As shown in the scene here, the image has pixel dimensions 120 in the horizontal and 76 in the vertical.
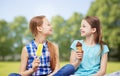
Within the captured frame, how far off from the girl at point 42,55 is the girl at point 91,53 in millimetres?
146

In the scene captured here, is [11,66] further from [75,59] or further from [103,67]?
[103,67]

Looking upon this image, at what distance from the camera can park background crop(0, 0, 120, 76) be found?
10.9ft

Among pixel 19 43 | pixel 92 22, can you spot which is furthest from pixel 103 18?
pixel 92 22

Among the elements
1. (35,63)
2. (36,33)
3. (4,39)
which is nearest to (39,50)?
(35,63)

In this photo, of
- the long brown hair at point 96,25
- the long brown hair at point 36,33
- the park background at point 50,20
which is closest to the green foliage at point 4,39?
the park background at point 50,20

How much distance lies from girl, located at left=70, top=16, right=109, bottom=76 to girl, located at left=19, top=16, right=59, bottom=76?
0.48 ft

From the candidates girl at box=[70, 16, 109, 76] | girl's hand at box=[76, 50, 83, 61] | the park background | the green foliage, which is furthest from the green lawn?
girl's hand at box=[76, 50, 83, 61]

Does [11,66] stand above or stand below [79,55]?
below

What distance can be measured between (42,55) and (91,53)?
1.12 feet

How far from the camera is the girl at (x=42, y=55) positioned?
195cm

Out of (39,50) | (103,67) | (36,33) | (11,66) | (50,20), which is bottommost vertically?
(11,66)

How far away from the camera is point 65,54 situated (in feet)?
10.6

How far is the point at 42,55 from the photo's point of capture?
1.98 metres

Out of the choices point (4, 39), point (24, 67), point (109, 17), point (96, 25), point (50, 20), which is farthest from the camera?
point (109, 17)
